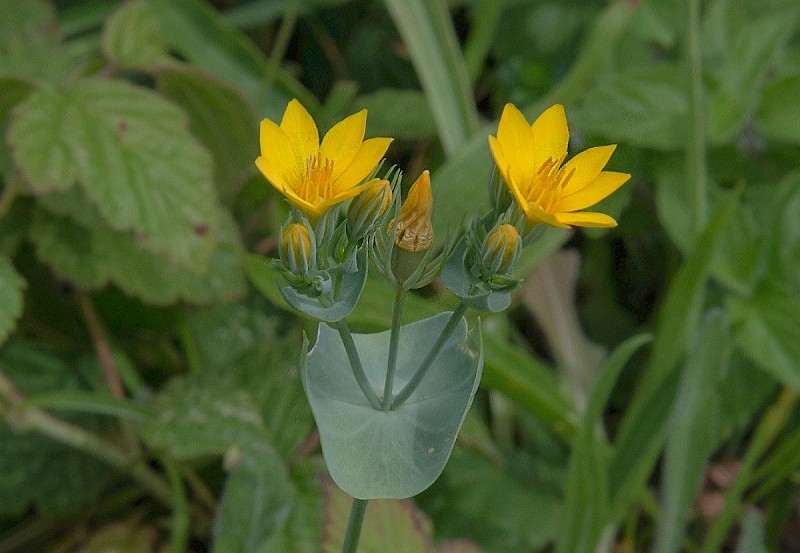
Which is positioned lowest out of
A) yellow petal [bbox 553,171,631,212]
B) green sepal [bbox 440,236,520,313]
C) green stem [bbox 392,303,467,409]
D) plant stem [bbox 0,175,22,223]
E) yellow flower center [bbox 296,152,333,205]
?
plant stem [bbox 0,175,22,223]

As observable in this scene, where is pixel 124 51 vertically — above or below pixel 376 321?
above

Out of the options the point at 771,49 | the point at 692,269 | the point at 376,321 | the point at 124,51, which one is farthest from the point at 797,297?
the point at 124,51

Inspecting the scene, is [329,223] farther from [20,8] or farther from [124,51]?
[20,8]

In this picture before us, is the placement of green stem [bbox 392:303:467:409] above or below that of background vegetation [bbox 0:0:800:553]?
above

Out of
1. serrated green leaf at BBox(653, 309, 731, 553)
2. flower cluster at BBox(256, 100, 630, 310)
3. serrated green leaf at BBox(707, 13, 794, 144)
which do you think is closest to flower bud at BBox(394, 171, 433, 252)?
flower cluster at BBox(256, 100, 630, 310)

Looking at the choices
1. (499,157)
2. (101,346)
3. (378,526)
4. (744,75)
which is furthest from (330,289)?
(744,75)

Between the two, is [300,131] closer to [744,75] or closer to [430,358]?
[430,358]

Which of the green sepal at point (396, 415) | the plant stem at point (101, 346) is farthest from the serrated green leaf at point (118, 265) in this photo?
the green sepal at point (396, 415)

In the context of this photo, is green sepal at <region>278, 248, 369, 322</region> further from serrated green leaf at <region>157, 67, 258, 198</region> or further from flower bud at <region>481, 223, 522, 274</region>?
serrated green leaf at <region>157, 67, 258, 198</region>
